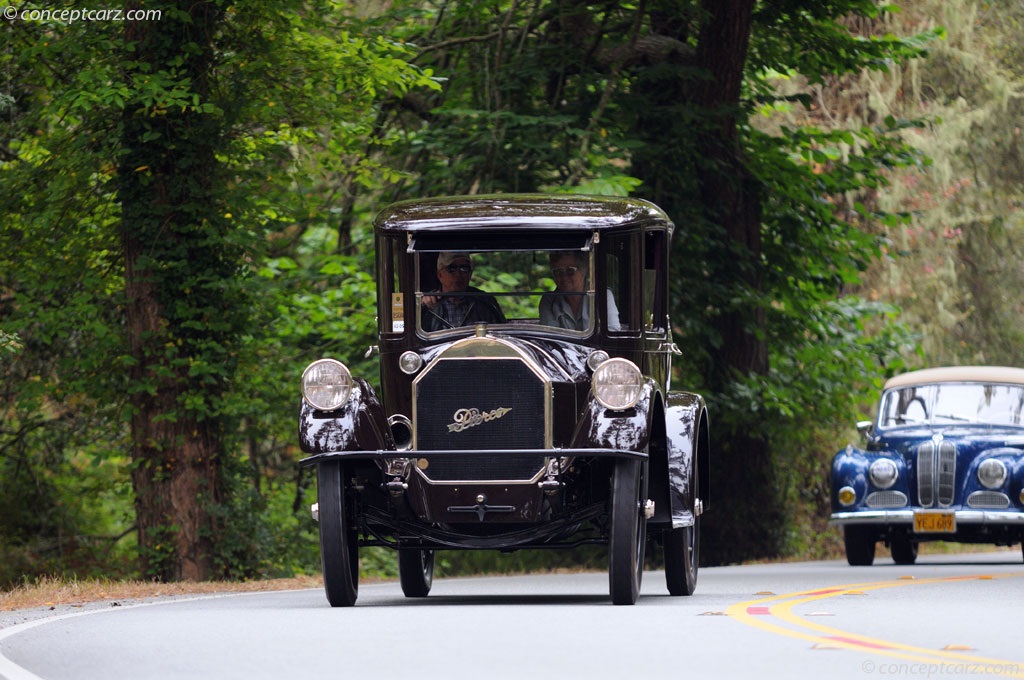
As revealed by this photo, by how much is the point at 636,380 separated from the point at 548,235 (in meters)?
1.48

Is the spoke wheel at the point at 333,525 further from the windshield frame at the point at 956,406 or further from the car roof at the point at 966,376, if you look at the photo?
the car roof at the point at 966,376

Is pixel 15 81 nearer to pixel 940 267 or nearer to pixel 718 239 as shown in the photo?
pixel 718 239

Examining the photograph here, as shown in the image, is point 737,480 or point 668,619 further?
point 737,480

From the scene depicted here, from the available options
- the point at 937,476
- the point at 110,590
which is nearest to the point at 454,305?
the point at 110,590

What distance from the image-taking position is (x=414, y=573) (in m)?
14.4

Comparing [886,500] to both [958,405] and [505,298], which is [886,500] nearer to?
[958,405]

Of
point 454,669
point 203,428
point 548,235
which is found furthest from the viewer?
point 203,428

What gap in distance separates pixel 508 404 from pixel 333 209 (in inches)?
505

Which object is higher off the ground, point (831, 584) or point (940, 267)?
point (940, 267)

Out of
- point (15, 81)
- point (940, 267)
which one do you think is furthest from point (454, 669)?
point (940, 267)

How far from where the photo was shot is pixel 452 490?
12.1 metres

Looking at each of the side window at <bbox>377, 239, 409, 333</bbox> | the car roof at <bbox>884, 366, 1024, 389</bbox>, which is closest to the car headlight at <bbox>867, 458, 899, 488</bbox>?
the car roof at <bbox>884, 366, 1024, 389</bbox>

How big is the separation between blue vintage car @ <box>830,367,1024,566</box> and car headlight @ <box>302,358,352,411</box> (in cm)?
959

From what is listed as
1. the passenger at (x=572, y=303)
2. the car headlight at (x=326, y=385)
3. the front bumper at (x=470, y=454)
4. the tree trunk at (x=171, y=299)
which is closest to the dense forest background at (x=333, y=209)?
the tree trunk at (x=171, y=299)
